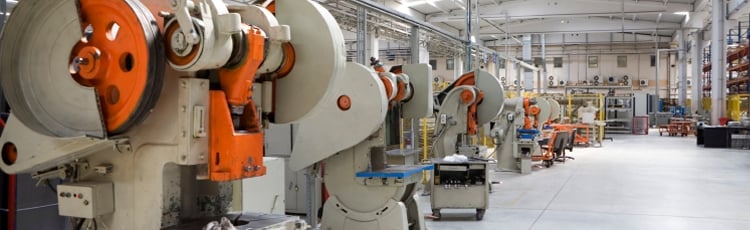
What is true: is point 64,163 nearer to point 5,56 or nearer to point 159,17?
point 5,56

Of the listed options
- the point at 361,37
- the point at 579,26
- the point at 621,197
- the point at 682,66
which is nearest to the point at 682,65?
the point at 682,66

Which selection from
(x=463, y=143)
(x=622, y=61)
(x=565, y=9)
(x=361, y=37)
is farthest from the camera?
(x=622, y=61)

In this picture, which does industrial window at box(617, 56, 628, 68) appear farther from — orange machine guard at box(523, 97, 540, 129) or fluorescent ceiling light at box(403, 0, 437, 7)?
orange machine guard at box(523, 97, 540, 129)

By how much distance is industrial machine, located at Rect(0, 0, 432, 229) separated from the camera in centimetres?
179

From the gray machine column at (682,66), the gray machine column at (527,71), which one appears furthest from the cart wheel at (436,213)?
the gray machine column at (682,66)

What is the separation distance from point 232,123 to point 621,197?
7.18m

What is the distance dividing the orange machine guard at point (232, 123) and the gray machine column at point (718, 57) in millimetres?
17822

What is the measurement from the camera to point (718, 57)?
16922 millimetres

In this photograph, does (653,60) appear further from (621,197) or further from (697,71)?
(621,197)

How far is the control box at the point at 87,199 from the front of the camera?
1.97m

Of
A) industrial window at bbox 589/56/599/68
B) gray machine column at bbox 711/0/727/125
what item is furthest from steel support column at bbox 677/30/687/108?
gray machine column at bbox 711/0/727/125

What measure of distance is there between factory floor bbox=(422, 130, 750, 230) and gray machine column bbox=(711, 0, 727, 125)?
4.37 metres

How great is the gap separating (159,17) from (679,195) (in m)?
7.99

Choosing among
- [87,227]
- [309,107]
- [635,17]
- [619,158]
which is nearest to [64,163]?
[87,227]
